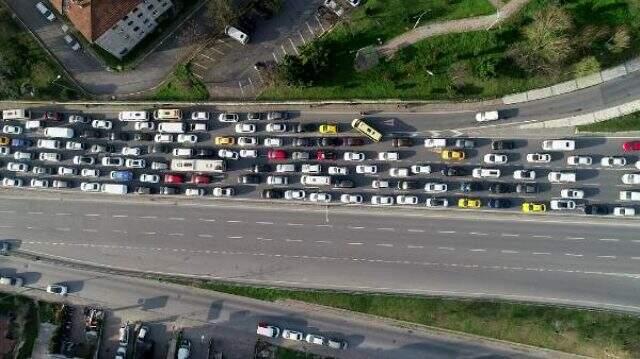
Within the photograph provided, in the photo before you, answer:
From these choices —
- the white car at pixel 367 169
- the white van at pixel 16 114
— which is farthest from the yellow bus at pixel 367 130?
the white van at pixel 16 114

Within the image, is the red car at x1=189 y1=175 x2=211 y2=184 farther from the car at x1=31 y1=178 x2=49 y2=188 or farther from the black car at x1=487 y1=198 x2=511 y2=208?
the black car at x1=487 y1=198 x2=511 y2=208

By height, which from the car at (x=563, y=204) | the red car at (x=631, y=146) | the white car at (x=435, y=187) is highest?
the red car at (x=631, y=146)

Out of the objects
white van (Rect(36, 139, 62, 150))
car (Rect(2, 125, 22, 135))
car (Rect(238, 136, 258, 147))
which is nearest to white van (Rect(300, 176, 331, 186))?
car (Rect(238, 136, 258, 147))

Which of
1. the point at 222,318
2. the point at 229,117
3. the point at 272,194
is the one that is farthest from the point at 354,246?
the point at 229,117

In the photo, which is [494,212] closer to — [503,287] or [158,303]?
[503,287]

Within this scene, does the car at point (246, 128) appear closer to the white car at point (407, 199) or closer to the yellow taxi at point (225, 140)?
the yellow taxi at point (225, 140)
